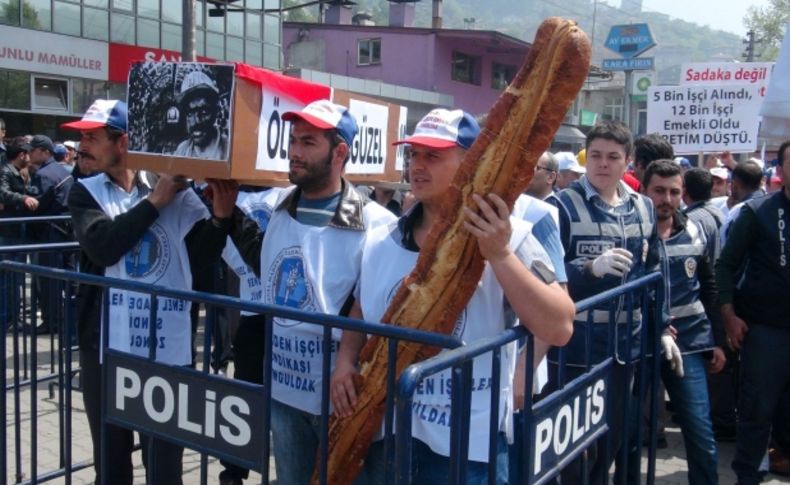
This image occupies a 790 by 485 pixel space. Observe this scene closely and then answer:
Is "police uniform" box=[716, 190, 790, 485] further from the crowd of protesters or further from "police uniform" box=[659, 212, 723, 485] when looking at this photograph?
"police uniform" box=[659, 212, 723, 485]

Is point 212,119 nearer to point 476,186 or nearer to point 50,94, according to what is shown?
point 476,186

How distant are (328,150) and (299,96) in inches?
16.7

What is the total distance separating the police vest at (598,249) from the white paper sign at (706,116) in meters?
4.78

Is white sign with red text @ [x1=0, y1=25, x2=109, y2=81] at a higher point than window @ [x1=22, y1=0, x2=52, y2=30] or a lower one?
lower

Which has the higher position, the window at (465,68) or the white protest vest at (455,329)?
the window at (465,68)

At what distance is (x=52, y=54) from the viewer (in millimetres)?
19875

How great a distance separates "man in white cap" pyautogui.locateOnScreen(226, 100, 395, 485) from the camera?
2898 millimetres

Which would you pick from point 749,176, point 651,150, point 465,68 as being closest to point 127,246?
point 651,150

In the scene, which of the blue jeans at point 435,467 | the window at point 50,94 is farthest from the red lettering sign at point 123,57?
the blue jeans at point 435,467

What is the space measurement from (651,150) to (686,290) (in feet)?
4.30

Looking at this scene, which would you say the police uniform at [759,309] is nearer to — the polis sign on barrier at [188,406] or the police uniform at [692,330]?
the police uniform at [692,330]

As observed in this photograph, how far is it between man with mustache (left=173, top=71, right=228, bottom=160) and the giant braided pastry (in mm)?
1031

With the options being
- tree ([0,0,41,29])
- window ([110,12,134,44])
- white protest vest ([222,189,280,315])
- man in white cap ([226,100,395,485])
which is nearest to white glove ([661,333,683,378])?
man in white cap ([226,100,395,485])

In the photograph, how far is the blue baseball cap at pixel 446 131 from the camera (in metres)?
2.60
